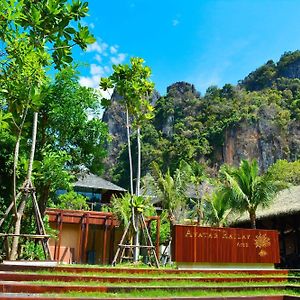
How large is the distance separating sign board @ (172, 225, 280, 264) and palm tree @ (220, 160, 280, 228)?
5.05 m

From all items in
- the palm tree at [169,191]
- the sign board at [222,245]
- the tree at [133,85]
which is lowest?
the sign board at [222,245]

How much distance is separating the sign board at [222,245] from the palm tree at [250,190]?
5.05 m

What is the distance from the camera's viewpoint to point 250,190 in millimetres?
16266

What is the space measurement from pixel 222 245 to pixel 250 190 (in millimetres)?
7012

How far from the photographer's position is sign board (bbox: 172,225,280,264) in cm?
916

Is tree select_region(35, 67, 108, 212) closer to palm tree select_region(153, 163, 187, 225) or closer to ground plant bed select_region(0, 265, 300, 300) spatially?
ground plant bed select_region(0, 265, 300, 300)

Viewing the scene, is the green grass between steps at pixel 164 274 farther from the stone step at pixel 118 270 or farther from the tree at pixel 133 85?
the tree at pixel 133 85

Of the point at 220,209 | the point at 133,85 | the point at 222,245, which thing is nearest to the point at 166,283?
the point at 222,245

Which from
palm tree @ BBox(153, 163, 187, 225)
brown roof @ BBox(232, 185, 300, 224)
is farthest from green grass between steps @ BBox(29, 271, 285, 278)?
palm tree @ BBox(153, 163, 187, 225)

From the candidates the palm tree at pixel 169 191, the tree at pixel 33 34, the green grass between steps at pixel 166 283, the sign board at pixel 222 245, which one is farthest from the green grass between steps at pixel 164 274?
the palm tree at pixel 169 191

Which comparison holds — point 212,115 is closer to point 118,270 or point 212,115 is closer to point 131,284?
point 118,270

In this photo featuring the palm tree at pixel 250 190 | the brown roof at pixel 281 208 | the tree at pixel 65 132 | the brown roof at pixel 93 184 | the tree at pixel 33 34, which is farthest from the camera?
the brown roof at pixel 93 184

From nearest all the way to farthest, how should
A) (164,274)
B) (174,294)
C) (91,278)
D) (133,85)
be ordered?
(174,294) → (91,278) → (164,274) → (133,85)

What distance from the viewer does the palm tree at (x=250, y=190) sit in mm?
15797
